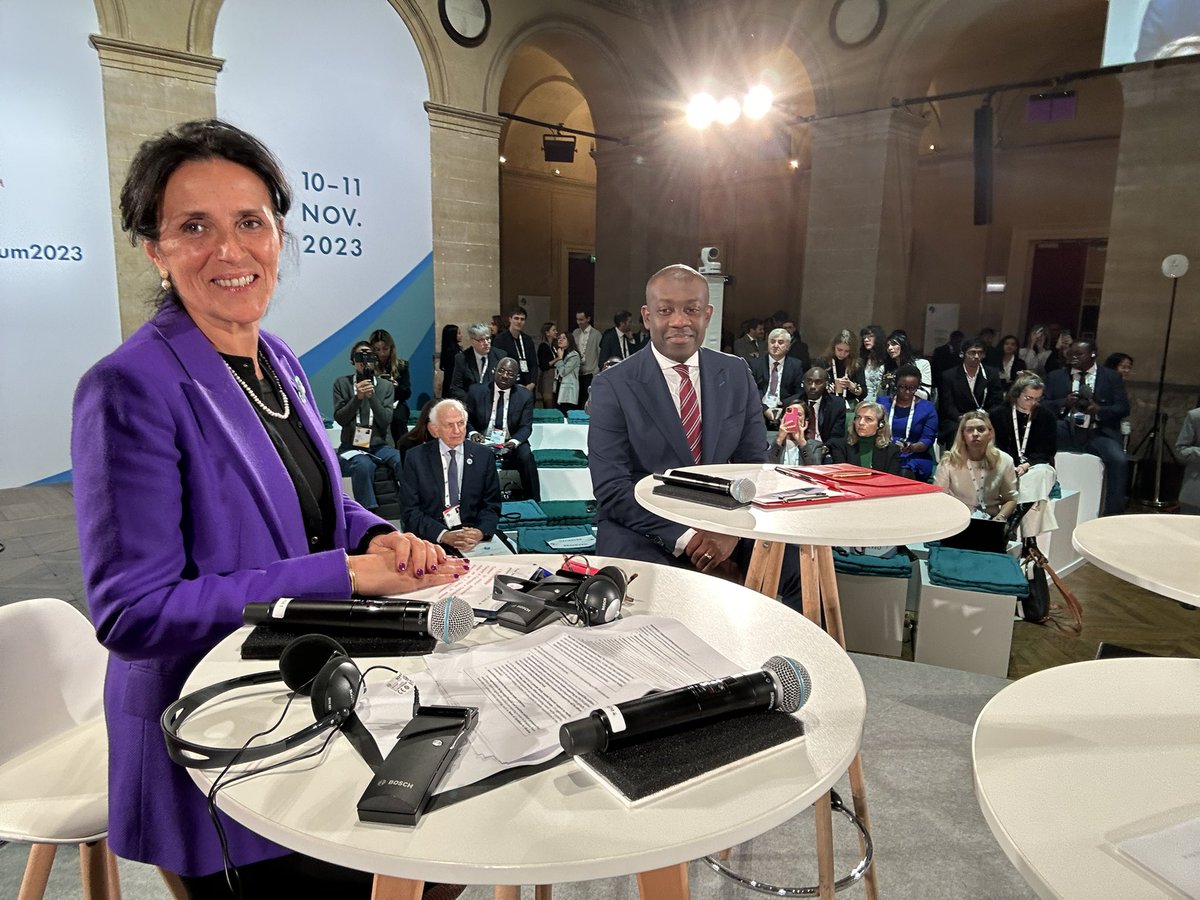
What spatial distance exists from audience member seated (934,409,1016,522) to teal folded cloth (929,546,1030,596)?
2.47 ft

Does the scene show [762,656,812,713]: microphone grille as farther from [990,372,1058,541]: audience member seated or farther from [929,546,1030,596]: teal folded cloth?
[990,372,1058,541]: audience member seated

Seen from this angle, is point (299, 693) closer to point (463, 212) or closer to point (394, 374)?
point (394, 374)

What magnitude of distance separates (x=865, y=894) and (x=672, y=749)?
165 cm

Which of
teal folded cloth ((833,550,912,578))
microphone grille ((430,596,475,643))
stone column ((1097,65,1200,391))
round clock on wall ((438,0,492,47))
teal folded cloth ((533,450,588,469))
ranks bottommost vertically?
teal folded cloth ((833,550,912,578))

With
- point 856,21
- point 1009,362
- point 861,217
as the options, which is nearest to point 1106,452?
point 1009,362

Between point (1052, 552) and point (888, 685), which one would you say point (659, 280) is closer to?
point (888, 685)

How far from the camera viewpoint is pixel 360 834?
786 millimetres

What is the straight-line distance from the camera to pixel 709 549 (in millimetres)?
2648

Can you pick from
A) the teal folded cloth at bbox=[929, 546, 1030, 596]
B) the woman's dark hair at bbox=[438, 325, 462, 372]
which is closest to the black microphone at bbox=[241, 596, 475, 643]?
the teal folded cloth at bbox=[929, 546, 1030, 596]

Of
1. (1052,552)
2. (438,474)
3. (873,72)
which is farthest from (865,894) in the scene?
(873,72)

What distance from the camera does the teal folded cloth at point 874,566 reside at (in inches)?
164

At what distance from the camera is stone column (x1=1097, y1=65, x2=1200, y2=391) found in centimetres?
897

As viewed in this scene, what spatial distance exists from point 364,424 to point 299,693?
19.2 ft

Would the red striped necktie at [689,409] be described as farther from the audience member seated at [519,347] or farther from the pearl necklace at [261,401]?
the audience member seated at [519,347]
